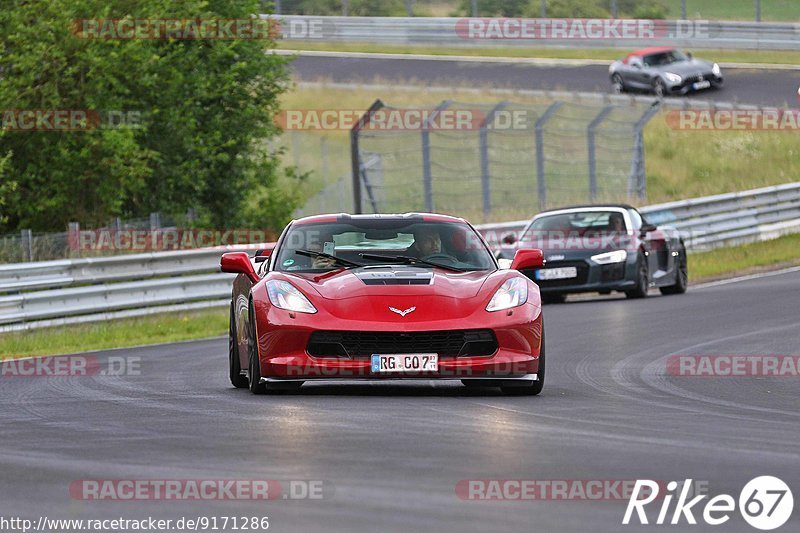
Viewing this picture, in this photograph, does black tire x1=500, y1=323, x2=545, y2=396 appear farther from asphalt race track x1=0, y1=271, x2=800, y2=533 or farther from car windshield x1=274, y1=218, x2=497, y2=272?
car windshield x1=274, y1=218, x2=497, y2=272

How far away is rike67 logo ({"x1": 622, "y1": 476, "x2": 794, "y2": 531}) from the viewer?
6293 millimetres

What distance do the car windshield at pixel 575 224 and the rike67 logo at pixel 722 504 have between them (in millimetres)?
16536

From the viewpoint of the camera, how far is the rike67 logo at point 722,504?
248 inches

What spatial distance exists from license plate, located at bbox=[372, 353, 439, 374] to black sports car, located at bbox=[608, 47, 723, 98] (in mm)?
36167

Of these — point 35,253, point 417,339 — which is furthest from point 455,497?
point 35,253

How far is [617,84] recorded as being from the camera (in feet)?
156

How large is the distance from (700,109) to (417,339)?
34.3 meters

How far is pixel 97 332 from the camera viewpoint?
1981 cm

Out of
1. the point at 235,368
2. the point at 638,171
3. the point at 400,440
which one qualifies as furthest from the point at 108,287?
the point at 638,171

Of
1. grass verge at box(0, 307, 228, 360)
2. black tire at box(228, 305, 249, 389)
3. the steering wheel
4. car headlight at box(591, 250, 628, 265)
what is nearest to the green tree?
grass verge at box(0, 307, 228, 360)

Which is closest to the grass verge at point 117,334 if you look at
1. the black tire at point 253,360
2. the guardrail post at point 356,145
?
the guardrail post at point 356,145

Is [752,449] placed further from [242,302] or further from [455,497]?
[242,302]

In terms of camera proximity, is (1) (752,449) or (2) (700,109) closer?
(1) (752,449)

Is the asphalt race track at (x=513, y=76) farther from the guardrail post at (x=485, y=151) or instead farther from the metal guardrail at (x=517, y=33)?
the guardrail post at (x=485, y=151)
